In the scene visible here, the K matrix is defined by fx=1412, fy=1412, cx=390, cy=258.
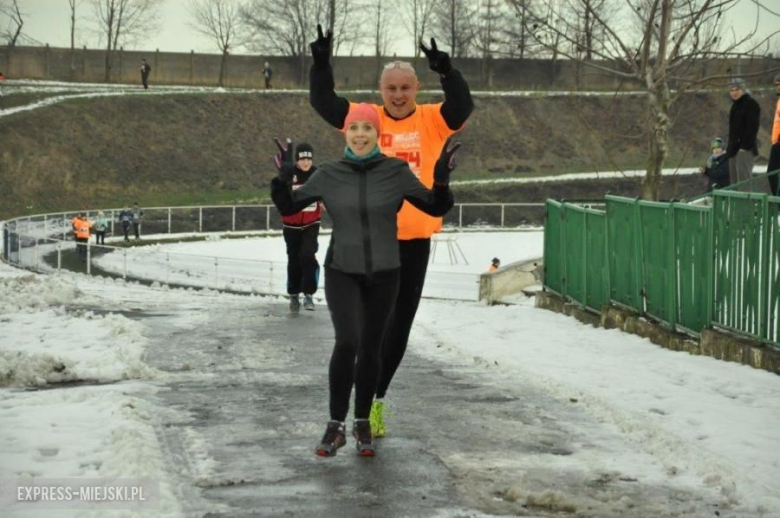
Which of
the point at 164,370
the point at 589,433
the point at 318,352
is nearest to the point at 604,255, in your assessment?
the point at 318,352

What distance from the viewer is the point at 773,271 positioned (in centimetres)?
1058

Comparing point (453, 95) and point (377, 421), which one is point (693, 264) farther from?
point (377, 421)

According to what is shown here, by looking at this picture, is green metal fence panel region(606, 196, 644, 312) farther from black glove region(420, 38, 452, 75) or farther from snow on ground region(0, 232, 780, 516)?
black glove region(420, 38, 452, 75)

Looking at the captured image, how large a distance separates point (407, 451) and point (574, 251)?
10007mm

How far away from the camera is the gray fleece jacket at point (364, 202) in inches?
291

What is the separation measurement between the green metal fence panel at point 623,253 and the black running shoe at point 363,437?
285 inches

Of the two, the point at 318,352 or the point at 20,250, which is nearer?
the point at 318,352

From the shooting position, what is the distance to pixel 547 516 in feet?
20.0

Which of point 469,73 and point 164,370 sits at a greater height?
point 469,73

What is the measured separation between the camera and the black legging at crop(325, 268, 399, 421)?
24.2 feet

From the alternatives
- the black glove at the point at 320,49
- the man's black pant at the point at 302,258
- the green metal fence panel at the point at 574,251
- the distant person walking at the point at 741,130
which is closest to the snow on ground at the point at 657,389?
the green metal fence panel at the point at 574,251

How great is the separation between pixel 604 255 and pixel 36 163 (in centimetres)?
4793

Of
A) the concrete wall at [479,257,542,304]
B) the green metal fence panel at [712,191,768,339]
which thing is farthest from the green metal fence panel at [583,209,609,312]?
the concrete wall at [479,257,542,304]

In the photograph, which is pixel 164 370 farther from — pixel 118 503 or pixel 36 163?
pixel 36 163
